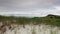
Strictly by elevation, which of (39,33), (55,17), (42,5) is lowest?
(39,33)

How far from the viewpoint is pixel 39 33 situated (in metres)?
1.21

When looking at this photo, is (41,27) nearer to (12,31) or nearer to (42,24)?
(42,24)

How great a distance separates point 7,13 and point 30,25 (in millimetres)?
268

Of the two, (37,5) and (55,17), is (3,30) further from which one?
→ (55,17)

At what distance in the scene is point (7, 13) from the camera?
122cm

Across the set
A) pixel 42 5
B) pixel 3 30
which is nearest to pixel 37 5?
pixel 42 5

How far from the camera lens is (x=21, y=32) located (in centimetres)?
122

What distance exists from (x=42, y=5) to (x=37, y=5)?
0.05 m

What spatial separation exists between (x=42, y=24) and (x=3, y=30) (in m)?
0.41

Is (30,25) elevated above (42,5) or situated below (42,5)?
below

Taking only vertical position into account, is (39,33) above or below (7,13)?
below

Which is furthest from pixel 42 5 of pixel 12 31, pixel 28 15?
pixel 12 31

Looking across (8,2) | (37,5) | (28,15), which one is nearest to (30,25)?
(28,15)

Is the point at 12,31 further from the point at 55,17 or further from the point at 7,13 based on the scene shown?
the point at 55,17
